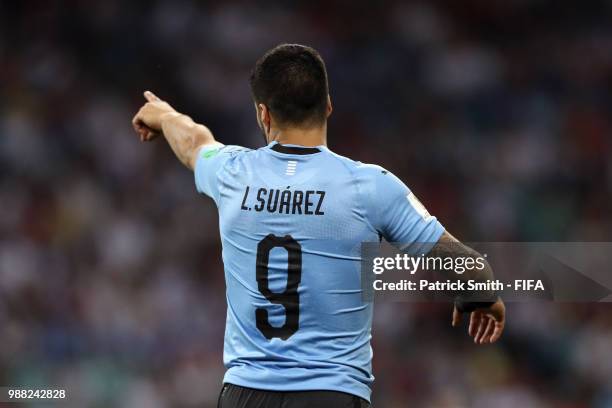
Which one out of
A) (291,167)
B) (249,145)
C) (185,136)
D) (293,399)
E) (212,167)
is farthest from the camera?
(249,145)

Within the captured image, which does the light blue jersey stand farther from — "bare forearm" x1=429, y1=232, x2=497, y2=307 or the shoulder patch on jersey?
the shoulder patch on jersey

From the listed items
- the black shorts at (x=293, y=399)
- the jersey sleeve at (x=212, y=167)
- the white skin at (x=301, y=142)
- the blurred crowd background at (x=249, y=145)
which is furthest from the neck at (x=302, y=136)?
the blurred crowd background at (x=249, y=145)

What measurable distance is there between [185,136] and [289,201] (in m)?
0.67

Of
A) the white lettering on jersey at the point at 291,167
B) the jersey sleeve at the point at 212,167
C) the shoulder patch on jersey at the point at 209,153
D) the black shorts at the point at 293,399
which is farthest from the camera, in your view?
the shoulder patch on jersey at the point at 209,153

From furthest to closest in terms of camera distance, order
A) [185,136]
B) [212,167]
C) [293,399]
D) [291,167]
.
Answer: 1. [185,136]
2. [212,167]
3. [291,167]
4. [293,399]

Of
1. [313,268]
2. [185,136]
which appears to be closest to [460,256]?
[313,268]

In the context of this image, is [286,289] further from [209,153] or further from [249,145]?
[249,145]

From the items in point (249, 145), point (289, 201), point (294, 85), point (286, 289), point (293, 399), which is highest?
point (249, 145)

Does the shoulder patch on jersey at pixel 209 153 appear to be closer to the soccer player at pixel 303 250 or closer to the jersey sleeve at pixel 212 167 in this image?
the jersey sleeve at pixel 212 167

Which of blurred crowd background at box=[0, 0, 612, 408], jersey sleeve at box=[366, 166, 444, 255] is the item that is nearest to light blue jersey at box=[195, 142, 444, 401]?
jersey sleeve at box=[366, 166, 444, 255]

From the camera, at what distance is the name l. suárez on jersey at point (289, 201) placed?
2744 millimetres

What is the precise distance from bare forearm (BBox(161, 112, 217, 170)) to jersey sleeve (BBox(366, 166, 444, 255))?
0.70 meters

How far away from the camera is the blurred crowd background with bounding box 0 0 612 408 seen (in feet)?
27.1

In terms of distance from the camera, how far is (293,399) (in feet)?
8.85
